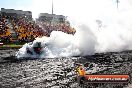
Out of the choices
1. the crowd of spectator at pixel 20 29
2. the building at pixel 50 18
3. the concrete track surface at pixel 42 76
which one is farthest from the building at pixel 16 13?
the concrete track surface at pixel 42 76

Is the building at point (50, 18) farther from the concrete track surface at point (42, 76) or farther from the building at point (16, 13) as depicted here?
the concrete track surface at point (42, 76)

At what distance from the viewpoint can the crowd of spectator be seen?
50.5 metres

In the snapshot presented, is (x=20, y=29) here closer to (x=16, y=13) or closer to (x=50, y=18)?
(x=16, y=13)

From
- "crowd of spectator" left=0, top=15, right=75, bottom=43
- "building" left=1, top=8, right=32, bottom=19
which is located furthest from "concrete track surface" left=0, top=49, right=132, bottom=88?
"building" left=1, top=8, right=32, bottom=19

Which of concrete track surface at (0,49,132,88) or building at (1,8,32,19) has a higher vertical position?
building at (1,8,32,19)

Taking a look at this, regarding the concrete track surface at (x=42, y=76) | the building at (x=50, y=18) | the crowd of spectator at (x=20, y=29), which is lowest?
the concrete track surface at (x=42, y=76)

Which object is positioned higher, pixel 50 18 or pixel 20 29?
pixel 50 18

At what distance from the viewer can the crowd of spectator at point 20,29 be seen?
166 feet

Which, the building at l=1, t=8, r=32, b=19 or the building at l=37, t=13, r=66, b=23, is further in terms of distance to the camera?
the building at l=37, t=13, r=66, b=23

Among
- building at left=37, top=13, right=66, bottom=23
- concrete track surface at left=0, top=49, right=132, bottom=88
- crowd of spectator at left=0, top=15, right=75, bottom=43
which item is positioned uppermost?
building at left=37, top=13, right=66, bottom=23

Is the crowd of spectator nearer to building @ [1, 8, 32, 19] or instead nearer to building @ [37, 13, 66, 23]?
building @ [1, 8, 32, 19]

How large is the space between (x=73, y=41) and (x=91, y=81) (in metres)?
20.2

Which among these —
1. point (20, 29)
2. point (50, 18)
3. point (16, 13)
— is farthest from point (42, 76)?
point (50, 18)

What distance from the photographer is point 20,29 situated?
183 ft
